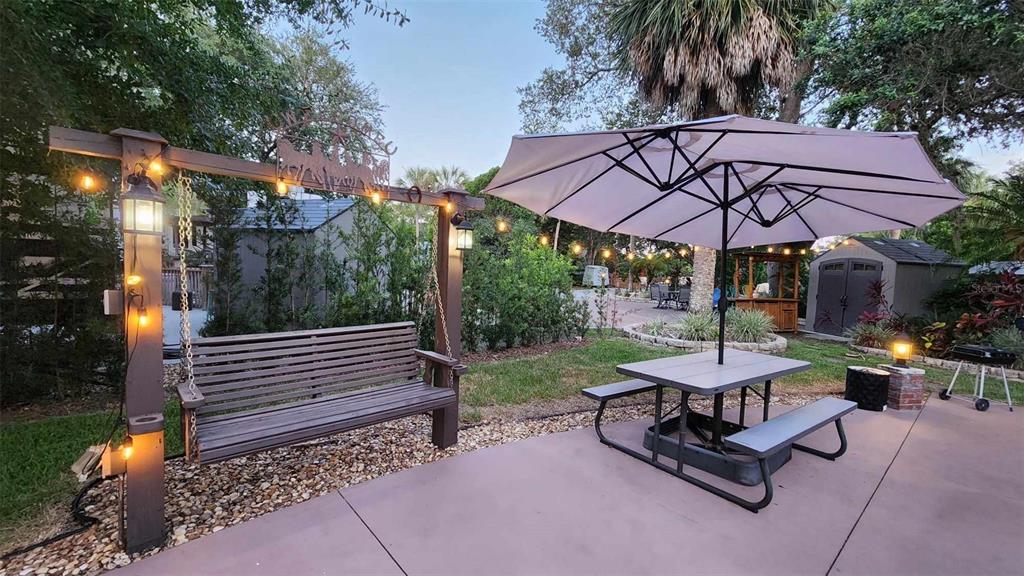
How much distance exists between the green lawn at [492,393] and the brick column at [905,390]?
71 centimetres

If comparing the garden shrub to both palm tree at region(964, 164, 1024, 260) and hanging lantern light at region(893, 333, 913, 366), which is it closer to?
hanging lantern light at region(893, 333, 913, 366)

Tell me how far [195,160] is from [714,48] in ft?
25.1

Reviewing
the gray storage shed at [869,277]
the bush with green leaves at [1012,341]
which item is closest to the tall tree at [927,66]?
the gray storage shed at [869,277]

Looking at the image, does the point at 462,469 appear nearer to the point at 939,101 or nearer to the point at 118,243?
the point at 118,243

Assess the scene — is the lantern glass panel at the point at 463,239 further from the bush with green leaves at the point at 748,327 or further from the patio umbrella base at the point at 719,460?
the bush with green leaves at the point at 748,327

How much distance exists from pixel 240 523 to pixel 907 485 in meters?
4.01

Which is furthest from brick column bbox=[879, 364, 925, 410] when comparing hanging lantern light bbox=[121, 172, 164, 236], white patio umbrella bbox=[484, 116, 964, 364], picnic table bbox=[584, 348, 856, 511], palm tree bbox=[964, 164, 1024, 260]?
hanging lantern light bbox=[121, 172, 164, 236]

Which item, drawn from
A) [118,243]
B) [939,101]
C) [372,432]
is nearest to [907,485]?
[372,432]

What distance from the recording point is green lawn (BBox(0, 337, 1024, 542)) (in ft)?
8.34

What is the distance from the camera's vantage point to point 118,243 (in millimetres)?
4695

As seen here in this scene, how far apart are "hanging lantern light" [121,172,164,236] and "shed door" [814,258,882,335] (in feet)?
35.4

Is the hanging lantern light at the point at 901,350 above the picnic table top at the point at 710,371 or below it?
below

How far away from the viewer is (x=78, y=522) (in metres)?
2.21

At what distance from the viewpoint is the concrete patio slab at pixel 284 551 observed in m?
1.91
